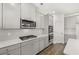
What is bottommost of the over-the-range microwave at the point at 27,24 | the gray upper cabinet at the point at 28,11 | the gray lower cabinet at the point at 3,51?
the gray lower cabinet at the point at 3,51

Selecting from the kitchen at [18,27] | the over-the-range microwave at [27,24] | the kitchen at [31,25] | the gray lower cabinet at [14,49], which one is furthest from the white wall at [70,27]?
the gray lower cabinet at [14,49]

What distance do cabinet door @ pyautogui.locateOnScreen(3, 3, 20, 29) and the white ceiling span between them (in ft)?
1.10

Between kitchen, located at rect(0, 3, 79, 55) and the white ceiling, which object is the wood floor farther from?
the white ceiling

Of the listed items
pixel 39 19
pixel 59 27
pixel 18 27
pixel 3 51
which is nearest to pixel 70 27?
pixel 59 27

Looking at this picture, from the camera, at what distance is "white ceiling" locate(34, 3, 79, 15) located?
0.93 m

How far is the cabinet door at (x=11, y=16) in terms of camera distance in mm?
942

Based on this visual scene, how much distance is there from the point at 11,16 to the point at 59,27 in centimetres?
73

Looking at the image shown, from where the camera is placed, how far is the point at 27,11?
121cm

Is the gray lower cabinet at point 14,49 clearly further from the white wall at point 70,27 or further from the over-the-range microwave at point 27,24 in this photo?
the white wall at point 70,27

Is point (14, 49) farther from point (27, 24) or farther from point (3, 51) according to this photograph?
point (27, 24)

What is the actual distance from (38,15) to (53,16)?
27 cm

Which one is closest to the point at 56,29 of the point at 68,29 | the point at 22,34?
the point at 68,29

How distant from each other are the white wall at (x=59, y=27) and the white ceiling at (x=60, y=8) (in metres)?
0.08

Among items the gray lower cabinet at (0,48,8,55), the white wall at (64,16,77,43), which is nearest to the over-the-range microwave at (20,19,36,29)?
the gray lower cabinet at (0,48,8,55)
